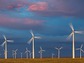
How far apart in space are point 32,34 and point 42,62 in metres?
40.7

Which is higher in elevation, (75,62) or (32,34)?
(32,34)

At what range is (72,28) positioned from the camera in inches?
3994

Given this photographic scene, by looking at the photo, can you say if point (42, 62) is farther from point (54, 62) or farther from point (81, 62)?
point (81, 62)

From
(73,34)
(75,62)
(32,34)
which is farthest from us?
(32,34)

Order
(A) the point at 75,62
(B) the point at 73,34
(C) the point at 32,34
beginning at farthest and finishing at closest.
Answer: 1. (C) the point at 32,34
2. (B) the point at 73,34
3. (A) the point at 75,62

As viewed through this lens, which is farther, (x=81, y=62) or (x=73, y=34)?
(x=73, y=34)

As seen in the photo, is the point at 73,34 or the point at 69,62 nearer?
the point at 69,62

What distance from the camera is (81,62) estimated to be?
75.8 m

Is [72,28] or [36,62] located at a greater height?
[72,28]

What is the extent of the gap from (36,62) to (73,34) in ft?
83.5

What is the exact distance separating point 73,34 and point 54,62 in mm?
23112

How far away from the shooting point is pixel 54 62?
7838 cm

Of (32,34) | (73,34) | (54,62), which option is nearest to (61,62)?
(54,62)

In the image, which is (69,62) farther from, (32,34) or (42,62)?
(32,34)
